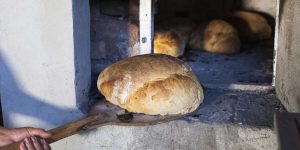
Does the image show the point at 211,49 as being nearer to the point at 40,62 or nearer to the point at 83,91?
the point at 83,91

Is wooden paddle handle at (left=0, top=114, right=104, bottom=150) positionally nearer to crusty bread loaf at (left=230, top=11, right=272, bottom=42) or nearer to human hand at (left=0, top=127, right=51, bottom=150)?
human hand at (left=0, top=127, right=51, bottom=150)

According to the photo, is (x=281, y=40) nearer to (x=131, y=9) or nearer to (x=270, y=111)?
(x=270, y=111)

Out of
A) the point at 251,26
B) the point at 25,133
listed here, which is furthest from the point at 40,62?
the point at 251,26

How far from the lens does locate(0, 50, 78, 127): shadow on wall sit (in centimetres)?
127

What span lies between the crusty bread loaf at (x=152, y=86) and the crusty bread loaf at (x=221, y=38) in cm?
102

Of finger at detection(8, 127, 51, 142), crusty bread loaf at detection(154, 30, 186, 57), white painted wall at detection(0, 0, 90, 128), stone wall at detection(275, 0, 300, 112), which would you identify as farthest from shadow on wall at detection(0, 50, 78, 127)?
crusty bread loaf at detection(154, 30, 186, 57)

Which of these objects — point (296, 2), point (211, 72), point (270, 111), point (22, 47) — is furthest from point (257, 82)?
point (22, 47)

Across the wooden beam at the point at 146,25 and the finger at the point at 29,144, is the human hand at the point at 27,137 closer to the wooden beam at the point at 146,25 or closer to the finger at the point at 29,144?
the finger at the point at 29,144

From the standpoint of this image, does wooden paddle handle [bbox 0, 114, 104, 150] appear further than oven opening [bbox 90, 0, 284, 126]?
No

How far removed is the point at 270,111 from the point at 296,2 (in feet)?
1.29

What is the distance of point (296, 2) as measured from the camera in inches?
48.2

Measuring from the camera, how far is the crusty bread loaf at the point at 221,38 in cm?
225

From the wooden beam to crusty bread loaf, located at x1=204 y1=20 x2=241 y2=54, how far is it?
0.83 meters

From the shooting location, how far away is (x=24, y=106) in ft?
4.25
